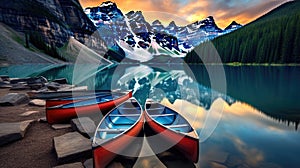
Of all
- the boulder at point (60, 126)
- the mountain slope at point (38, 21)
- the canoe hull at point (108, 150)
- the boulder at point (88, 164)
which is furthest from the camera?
the mountain slope at point (38, 21)

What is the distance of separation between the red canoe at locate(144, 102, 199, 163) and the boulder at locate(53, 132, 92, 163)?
2610mm

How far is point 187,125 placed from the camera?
6820 mm

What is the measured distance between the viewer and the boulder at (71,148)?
5.22m

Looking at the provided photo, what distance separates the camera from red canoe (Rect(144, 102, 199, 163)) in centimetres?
562

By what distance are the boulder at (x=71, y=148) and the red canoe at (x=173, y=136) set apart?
2610mm

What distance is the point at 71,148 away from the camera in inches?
220

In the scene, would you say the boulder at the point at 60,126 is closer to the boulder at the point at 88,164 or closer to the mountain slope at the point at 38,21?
the boulder at the point at 88,164

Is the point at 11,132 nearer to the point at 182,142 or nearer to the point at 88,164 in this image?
the point at 88,164

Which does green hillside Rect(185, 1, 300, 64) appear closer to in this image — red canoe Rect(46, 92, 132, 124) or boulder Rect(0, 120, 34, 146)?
red canoe Rect(46, 92, 132, 124)

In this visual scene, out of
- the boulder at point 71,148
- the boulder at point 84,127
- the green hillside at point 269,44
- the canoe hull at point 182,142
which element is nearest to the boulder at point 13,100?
the boulder at point 84,127

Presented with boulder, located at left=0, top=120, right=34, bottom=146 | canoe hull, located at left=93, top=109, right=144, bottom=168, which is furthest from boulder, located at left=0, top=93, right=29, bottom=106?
canoe hull, located at left=93, top=109, right=144, bottom=168

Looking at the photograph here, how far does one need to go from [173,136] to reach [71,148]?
3.44 meters

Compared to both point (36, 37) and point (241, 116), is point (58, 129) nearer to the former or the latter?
point (241, 116)

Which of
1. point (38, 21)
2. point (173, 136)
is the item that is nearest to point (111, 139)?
point (173, 136)
